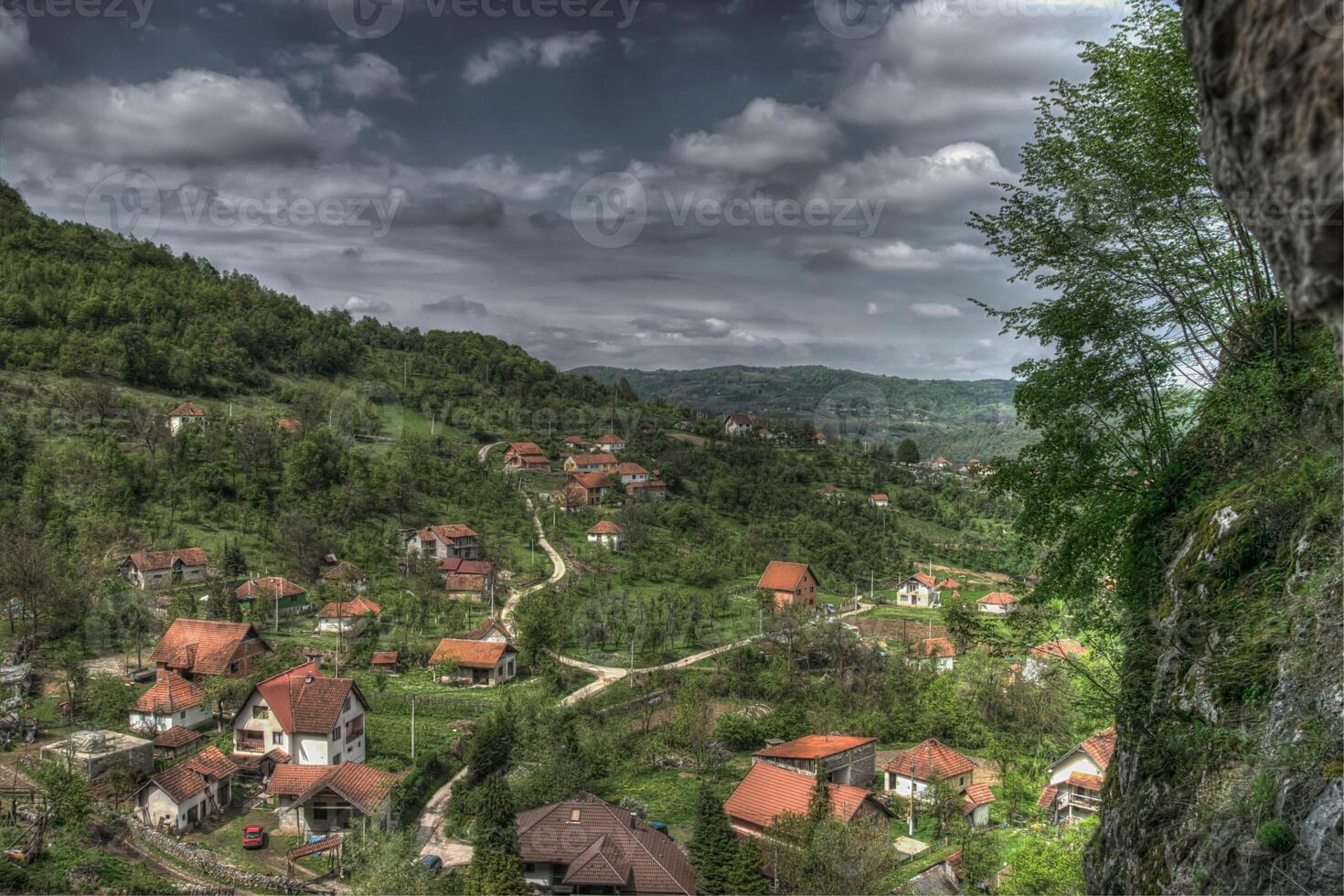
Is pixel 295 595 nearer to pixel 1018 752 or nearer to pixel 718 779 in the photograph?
pixel 718 779

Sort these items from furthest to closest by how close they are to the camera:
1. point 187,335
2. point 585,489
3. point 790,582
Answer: point 187,335
point 585,489
point 790,582

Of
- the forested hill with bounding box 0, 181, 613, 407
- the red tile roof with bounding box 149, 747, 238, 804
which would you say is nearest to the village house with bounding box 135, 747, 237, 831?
the red tile roof with bounding box 149, 747, 238, 804

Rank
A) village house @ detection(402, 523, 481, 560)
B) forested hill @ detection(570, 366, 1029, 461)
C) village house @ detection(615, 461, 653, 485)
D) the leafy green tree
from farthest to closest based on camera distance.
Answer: forested hill @ detection(570, 366, 1029, 461) < the leafy green tree < village house @ detection(615, 461, 653, 485) < village house @ detection(402, 523, 481, 560)

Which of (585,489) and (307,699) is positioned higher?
(585,489)

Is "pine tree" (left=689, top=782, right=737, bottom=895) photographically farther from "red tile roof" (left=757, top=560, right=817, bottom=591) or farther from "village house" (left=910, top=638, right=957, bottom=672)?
"red tile roof" (left=757, top=560, right=817, bottom=591)

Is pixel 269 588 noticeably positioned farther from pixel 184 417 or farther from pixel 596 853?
pixel 596 853

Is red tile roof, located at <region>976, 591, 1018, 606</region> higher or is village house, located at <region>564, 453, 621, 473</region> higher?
village house, located at <region>564, 453, 621, 473</region>

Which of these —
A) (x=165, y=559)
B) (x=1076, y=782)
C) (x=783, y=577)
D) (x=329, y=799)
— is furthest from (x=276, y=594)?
(x=1076, y=782)
